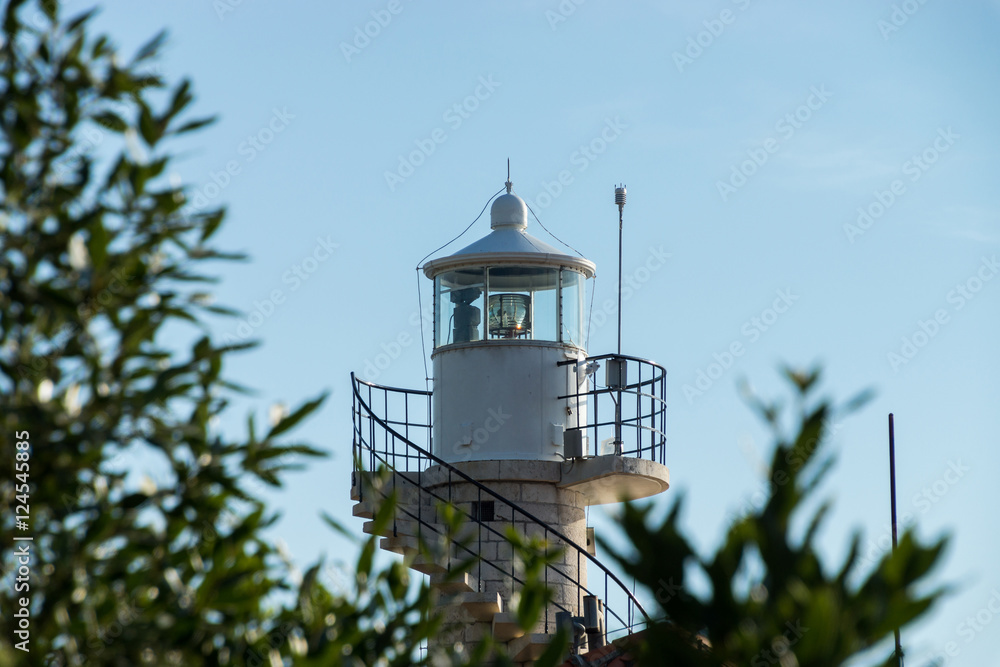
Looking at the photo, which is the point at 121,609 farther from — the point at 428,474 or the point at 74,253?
the point at 428,474

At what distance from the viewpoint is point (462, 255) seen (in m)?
14.1

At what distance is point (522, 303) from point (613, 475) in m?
2.05

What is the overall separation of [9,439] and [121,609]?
59 cm

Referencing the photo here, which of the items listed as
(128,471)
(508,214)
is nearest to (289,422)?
(128,471)

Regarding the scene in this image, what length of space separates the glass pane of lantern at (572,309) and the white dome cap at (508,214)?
88 cm

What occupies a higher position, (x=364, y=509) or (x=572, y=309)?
(x=572, y=309)

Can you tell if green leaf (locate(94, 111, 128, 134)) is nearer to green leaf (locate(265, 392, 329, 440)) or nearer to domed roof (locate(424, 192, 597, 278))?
green leaf (locate(265, 392, 329, 440))

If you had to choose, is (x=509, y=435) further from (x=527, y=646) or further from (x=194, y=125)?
(x=194, y=125)

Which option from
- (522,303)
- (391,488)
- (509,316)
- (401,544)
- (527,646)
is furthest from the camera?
(522,303)

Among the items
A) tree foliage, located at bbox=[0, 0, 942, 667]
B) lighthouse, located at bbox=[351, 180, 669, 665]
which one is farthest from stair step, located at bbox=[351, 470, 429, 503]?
tree foliage, located at bbox=[0, 0, 942, 667]

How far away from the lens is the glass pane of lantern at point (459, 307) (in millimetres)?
14102

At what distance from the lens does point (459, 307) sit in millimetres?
14242

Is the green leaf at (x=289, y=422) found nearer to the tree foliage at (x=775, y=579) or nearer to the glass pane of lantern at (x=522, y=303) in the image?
the tree foliage at (x=775, y=579)

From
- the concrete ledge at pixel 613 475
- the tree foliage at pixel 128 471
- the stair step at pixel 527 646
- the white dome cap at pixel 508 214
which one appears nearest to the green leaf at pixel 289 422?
the tree foliage at pixel 128 471
